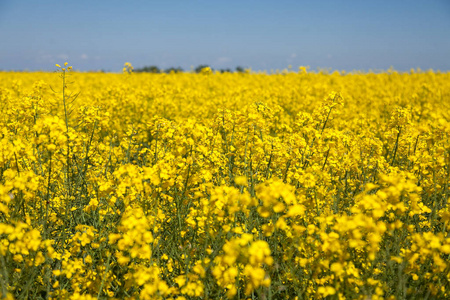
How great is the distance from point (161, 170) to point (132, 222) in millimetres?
743

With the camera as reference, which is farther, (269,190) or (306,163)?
(306,163)

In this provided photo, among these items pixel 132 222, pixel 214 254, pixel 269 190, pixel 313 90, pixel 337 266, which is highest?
pixel 313 90

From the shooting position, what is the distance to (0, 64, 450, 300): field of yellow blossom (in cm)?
197

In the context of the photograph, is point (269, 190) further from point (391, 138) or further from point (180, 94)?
point (180, 94)

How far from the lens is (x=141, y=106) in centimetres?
804

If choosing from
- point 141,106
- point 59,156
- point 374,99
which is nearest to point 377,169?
point 59,156

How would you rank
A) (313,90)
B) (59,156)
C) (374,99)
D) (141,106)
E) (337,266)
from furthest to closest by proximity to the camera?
1. (313,90)
2. (374,99)
3. (141,106)
4. (59,156)
5. (337,266)

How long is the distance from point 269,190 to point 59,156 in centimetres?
219

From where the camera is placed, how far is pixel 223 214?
7.23ft

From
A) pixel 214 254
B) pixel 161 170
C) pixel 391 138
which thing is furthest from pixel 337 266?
pixel 391 138

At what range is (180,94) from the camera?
8.90 m

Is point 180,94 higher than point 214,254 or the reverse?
higher

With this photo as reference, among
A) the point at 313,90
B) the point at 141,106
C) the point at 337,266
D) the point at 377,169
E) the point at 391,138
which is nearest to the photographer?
the point at 337,266

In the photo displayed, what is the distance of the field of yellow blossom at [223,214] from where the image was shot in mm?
1974
